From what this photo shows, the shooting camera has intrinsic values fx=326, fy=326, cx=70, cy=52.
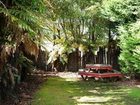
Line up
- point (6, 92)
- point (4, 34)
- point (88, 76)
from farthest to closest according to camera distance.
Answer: point (88, 76)
point (6, 92)
point (4, 34)

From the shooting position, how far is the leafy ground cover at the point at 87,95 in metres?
11.7

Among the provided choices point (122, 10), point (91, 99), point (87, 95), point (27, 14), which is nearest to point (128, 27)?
point (122, 10)

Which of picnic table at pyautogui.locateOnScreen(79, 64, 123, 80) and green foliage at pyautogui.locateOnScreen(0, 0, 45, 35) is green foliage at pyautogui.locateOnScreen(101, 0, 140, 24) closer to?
picnic table at pyautogui.locateOnScreen(79, 64, 123, 80)

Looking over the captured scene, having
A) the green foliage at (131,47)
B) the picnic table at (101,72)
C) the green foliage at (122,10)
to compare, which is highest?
the green foliage at (122,10)

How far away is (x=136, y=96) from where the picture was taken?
42.6 ft

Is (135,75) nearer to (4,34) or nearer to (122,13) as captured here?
(122,13)

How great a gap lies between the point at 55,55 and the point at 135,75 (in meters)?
7.31

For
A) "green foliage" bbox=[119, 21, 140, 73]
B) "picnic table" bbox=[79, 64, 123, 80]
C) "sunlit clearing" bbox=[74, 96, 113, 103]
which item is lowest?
"sunlit clearing" bbox=[74, 96, 113, 103]

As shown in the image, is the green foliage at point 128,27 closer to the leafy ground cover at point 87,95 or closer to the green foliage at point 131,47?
the green foliage at point 131,47

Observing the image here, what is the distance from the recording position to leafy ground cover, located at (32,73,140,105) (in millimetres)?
11656

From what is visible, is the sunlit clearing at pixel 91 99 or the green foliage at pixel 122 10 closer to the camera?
the sunlit clearing at pixel 91 99

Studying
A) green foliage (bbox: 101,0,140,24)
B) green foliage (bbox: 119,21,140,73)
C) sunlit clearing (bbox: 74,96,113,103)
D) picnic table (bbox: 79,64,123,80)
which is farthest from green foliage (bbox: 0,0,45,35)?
green foliage (bbox: 101,0,140,24)

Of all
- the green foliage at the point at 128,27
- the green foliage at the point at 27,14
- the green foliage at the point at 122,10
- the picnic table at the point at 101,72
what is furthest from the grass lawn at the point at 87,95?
the green foliage at the point at 122,10

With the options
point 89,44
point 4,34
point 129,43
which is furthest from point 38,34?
point 89,44
